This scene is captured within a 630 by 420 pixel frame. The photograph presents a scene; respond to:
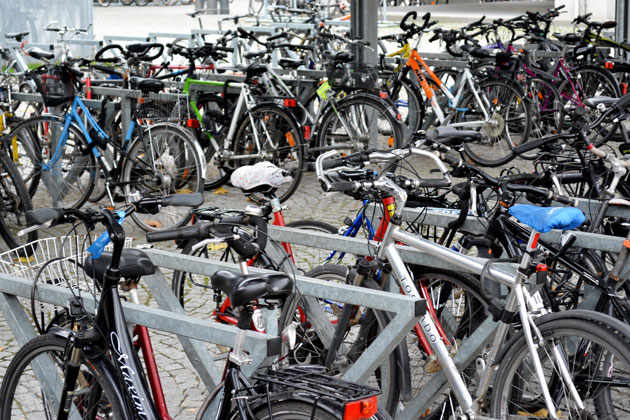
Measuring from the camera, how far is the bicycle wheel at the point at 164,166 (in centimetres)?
750

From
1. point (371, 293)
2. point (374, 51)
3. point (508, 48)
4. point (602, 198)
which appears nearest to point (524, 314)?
point (371, 293)

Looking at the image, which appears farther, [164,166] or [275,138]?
[275,138]

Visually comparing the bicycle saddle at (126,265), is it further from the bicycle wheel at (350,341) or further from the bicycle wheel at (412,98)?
the bicycle wheel at (412,98)

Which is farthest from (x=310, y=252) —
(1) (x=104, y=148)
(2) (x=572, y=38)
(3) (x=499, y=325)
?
(2) (x=572, y=38)

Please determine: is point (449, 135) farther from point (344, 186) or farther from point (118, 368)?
point (118, 368)

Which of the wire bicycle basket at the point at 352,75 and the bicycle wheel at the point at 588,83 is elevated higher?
the wire bicycle basket at the point at 352,75

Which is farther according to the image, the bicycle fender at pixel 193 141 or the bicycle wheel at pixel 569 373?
the bicycle fender at pixel 193 141

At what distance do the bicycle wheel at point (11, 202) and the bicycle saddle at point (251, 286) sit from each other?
4.05m

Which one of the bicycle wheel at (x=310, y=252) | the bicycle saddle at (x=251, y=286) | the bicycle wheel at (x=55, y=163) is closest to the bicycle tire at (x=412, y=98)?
the bicycle wheel at (x=55, y=163)

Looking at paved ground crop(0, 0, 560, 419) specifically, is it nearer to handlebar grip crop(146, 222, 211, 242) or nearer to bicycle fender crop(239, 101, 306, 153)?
bicycle fender crop(239, 101, 306, 153)

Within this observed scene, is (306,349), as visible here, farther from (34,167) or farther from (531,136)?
(531,136)

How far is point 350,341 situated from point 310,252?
213 cm

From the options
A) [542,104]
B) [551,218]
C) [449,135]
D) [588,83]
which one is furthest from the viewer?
[588,83]

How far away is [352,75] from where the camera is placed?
9148mm
